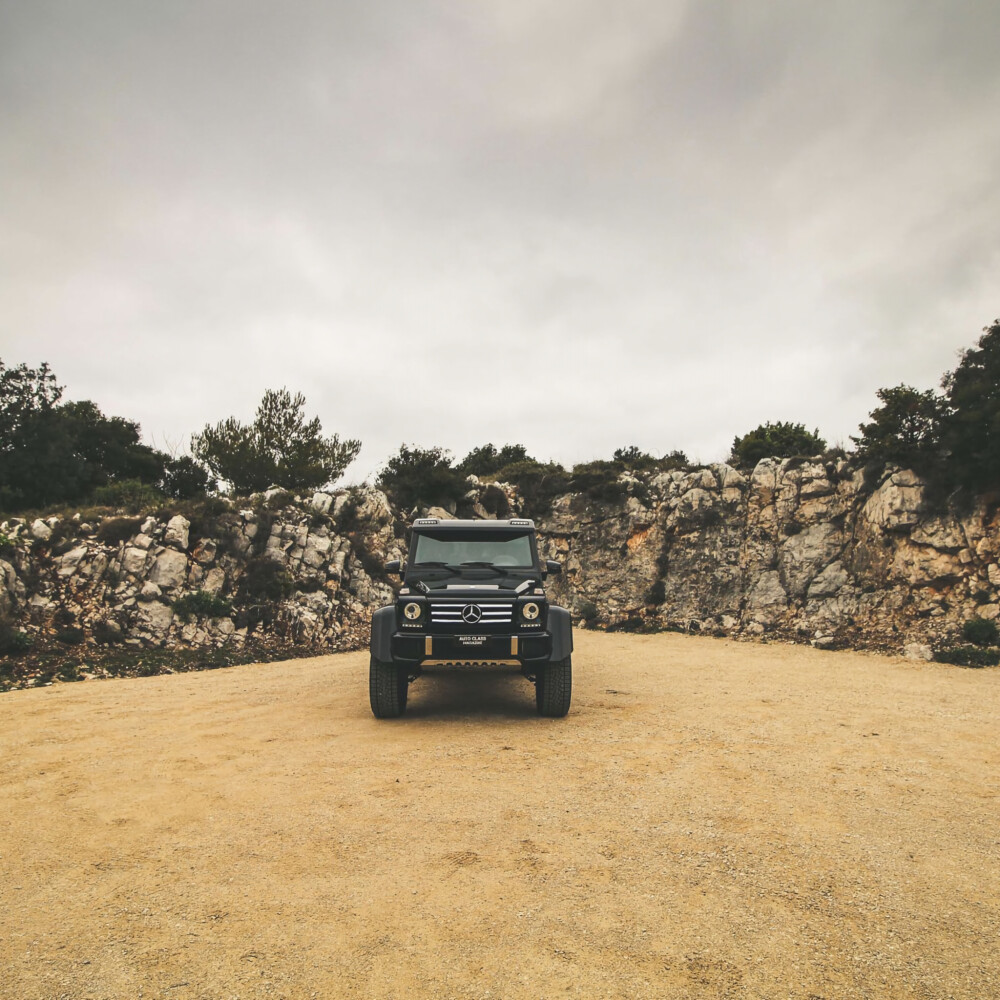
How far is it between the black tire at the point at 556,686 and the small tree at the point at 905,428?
12.8 meters

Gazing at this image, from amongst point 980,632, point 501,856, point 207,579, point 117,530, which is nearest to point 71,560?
point 117,530

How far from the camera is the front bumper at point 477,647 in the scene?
7121 millimetres

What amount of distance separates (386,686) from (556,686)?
6.96 ft

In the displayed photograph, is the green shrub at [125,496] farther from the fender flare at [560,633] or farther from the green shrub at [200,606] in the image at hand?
the fender flare at [560,633]

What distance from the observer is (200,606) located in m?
14.7

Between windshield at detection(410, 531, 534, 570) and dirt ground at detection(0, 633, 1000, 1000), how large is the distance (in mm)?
2076

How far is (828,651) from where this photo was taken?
14.7 m

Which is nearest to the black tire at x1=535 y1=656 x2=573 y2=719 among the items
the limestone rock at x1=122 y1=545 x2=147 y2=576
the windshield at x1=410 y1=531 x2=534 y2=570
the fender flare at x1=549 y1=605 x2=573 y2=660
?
the fender flare at x1=549 y1=605 x2=573 y2=660

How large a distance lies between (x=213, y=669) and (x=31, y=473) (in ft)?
51.4

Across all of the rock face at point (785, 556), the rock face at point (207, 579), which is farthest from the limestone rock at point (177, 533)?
the rock face at point (785, 556)

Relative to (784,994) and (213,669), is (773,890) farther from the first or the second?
(213,669)

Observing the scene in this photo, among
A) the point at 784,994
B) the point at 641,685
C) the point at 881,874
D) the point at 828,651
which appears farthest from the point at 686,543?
the point at 784,994

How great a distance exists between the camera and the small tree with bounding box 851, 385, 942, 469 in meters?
15.0

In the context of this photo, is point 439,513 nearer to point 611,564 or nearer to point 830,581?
point 611,564
